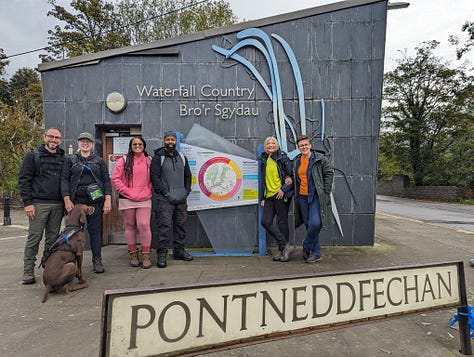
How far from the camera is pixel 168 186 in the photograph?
495cm

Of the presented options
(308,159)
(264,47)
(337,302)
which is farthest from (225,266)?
(264,47)

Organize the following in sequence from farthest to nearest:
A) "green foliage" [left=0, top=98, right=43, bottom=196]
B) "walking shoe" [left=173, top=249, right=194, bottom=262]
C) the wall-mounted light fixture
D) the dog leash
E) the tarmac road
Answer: "green foliage" [left=0, top=98, right=43, bottom=196] → the tarmac road → the wall-mounted light fixture → "walking shoe" [left=173, top=249, right=194, bottom=262] → the dog leash

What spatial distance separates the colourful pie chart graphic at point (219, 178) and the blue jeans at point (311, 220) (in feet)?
3.89

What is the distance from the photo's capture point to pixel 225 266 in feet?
16.0

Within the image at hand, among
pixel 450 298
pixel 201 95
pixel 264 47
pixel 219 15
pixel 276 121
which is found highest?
pixel 219 15

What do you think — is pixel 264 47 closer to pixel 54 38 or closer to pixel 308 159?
pixel 308 159

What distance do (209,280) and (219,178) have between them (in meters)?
2.13

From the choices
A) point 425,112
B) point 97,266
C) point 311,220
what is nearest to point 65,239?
point 97,266

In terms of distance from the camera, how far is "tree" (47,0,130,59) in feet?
A: 72.4

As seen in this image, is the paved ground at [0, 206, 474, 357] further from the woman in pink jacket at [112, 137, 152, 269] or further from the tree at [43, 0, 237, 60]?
the tree at [43, 0, 237, 60]

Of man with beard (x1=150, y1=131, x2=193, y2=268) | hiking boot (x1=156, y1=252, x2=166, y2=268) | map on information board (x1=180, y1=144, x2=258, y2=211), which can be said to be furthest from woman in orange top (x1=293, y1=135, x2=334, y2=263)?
hiking boot (x1=156, y1=252, x2=166, y2=268)

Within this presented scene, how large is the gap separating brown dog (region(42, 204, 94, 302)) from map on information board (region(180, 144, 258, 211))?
202 cm

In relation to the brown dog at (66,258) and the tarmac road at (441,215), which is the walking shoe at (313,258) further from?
the tarmac road at (441,215)

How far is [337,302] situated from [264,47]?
4.95m
